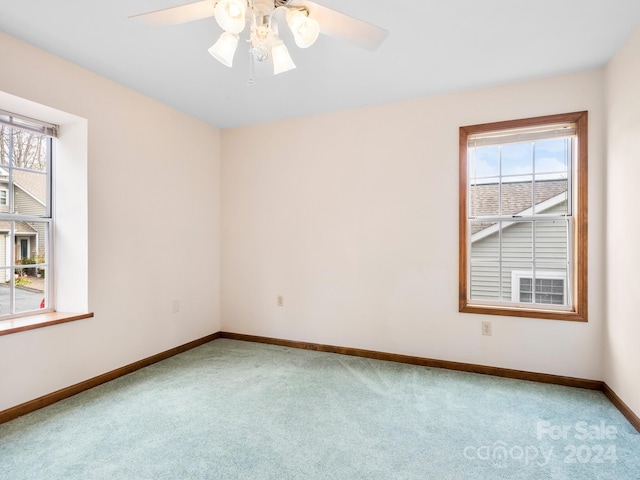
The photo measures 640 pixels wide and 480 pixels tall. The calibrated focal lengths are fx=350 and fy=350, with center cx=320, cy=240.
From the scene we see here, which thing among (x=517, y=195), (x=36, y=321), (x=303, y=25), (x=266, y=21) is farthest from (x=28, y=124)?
(x=517, y=195)

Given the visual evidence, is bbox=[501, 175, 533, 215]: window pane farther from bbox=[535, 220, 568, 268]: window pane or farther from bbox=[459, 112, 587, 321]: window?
bbox=[535, 220, 568, 268]: window pane

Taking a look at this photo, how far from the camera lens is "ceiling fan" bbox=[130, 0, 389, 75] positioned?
1.47 meters

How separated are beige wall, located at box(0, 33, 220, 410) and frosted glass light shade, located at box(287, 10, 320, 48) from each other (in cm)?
194

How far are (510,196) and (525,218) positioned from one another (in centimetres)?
22

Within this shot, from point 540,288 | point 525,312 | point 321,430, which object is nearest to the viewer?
Answer: point 321,430

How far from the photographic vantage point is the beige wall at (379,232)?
2.76 m

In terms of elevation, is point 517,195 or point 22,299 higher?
point 517,195

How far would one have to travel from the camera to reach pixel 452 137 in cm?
308

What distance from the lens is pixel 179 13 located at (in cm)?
154

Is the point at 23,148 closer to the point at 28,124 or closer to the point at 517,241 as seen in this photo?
the point at 28,124

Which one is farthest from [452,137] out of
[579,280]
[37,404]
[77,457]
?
[37,404]

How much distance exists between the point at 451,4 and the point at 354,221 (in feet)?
6.32

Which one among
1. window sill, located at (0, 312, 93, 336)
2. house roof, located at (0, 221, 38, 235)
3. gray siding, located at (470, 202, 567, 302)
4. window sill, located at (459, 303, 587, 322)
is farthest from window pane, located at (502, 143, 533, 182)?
house roof, located at (0, 221, 38, 235)

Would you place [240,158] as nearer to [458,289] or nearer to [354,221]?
[354,221]
